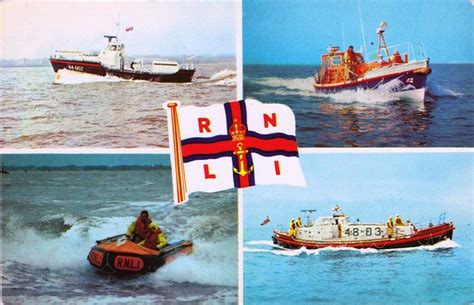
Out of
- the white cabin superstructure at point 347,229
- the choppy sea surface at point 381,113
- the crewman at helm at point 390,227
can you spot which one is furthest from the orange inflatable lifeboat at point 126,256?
the crewman at helm at point 390,227

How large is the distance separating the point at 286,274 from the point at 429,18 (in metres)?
1.33

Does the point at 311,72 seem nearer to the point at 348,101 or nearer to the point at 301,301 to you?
the point at 348,101

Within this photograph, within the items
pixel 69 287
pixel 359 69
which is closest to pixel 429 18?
pixel 359 69

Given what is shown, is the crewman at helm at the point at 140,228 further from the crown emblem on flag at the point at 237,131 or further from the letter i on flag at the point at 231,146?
the crown emblem on flag at the point at 237,131

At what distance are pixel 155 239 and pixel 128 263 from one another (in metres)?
0.16

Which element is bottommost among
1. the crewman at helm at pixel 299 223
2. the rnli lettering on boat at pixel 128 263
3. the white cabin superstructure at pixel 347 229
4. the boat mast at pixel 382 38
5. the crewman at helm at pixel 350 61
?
the rnli lettering on boat at pixel 128 263

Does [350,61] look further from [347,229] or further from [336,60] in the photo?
[347,229]

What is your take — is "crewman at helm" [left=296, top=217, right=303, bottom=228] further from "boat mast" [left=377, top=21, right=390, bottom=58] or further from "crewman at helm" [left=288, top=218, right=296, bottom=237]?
"boat mast" [left=377, top=21, right=390, bottom=58]

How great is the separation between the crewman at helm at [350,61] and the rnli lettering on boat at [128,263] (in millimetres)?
1267

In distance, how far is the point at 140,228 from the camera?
2969 mm

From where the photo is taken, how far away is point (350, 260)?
3.03m

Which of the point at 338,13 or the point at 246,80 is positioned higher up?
the point at 338,13

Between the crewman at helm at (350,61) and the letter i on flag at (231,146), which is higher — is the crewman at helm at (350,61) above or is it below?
above

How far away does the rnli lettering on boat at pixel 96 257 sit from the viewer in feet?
9.71
